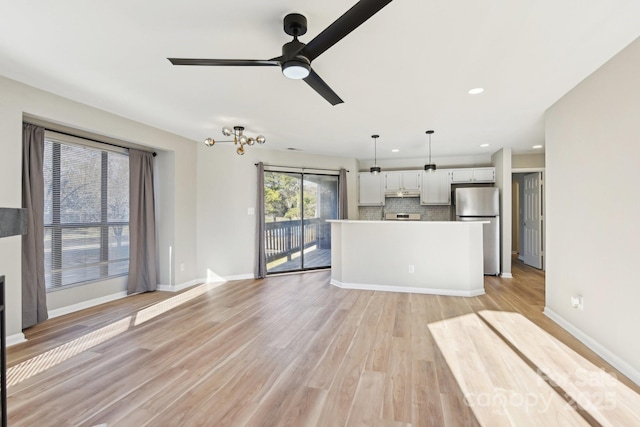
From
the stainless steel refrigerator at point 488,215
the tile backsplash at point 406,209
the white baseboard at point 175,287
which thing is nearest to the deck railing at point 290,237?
the tile backsplash at point 406,209

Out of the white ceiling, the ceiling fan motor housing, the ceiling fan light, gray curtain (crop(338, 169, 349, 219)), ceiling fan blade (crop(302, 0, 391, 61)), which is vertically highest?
the white ceiling

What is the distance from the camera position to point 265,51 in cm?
229

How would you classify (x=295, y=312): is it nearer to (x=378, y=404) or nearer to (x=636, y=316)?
(x=378, y=404)

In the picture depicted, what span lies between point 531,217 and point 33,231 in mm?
8567

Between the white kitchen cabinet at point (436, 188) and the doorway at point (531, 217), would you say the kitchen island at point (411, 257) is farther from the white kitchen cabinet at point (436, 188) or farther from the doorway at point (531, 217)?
the doorway at point (531, 217)

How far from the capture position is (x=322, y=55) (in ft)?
7.66

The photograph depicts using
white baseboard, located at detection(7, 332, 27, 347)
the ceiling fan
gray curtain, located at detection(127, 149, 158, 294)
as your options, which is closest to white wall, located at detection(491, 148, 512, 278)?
the ceiling fan

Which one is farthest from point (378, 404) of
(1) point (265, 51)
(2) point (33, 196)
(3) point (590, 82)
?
(2) point (33, 196)

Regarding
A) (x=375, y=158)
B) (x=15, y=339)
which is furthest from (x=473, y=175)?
(x=15, y=339)

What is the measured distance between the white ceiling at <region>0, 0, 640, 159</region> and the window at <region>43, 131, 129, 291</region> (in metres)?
0.76

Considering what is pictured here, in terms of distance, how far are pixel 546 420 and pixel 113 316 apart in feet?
13.9

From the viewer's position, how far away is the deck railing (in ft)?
19.2

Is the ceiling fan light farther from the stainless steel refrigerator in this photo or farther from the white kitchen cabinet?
the white kitchen cabinet

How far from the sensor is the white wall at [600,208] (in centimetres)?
217
